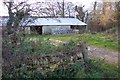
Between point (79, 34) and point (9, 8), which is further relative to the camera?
point (79, 34)

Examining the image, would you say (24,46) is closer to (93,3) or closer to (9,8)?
(9,8)

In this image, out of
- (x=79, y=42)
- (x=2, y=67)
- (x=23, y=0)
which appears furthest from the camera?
(x=79, y=42)

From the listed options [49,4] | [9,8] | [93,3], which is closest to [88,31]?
[93,3]

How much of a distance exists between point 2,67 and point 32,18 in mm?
495

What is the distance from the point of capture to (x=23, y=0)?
5.99 feet

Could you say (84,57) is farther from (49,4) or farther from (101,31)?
(49,4)

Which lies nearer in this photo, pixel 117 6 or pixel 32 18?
pixel 117 6

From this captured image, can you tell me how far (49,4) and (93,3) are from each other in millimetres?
362

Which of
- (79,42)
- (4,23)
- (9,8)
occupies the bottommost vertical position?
(79,42)

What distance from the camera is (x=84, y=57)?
1918 mm

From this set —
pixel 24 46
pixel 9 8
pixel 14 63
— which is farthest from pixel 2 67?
pixel 9 8

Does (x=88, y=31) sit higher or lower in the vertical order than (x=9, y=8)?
lower

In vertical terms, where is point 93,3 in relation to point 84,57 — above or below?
above

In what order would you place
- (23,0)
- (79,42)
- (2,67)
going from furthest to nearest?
(79,42)
(23,0)
(2,67)
